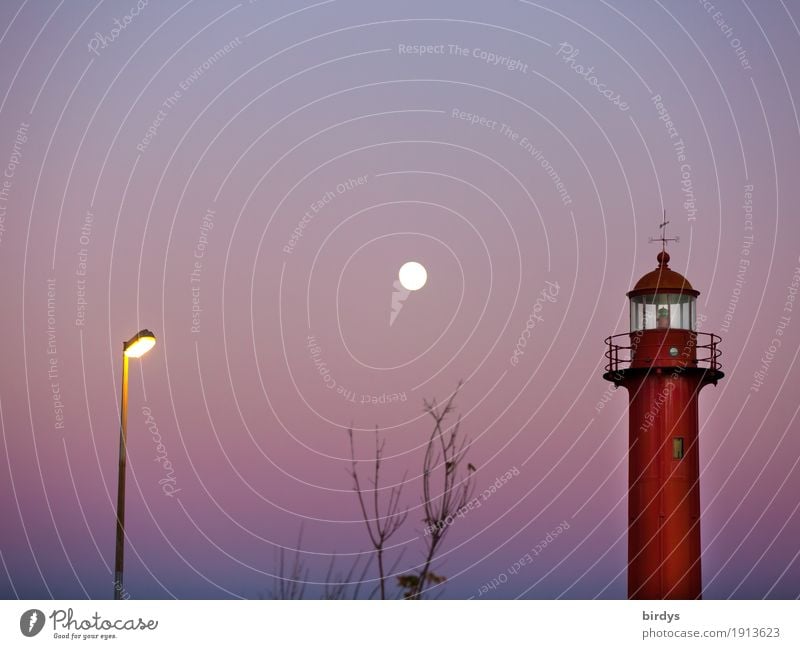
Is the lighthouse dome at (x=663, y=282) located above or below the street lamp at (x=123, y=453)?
above

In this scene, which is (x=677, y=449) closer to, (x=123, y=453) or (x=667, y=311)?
(x=667, y=311)

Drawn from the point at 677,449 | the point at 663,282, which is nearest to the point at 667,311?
the point at 663,282

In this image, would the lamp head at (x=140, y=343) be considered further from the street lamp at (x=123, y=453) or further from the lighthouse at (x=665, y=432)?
the lighthouse at (x=665, y=432)

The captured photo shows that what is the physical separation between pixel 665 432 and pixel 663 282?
12.7ft

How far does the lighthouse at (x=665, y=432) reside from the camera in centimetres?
3619

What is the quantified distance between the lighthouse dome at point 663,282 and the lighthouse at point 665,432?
26mm

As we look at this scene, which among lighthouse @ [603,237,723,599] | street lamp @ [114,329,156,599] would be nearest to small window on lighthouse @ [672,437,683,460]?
lighthouse @ [603,237,723,599]

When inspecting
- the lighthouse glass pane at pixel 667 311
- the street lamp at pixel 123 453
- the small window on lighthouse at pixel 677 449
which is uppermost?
the lighthouse glass pane at pixel 667 311

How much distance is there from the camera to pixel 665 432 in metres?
36.2

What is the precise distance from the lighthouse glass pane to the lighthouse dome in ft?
0.45

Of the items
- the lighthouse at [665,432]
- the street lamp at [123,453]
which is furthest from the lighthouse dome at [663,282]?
the street lamp at [123,453]
